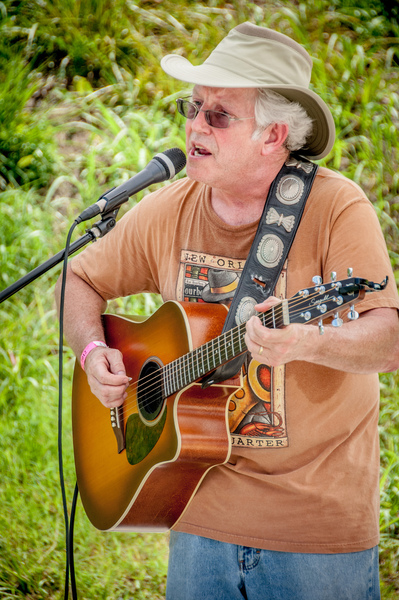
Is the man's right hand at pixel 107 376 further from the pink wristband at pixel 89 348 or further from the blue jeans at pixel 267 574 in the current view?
the blue jeans at pixel 267 574

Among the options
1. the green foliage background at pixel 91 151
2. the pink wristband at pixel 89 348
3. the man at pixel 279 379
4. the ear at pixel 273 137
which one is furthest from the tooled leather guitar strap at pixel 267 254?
the green foliage background at pixel 91 151

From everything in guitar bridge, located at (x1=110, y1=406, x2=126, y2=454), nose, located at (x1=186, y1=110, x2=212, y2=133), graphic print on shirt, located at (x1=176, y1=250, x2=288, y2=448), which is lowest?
guitar bridge, located at (x1=110, y1=406, x2=126, y2=454)

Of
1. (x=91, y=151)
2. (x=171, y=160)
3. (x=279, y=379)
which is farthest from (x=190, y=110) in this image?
(x=91, y=151)

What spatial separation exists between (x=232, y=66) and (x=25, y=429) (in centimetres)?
266

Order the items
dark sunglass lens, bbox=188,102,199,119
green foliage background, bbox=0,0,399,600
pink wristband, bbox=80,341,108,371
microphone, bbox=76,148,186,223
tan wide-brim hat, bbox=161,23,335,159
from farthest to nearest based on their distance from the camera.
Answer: green foliage background, bbox=0,0,399,600 < pink wristband, bbox=80,341,108,371 < dark sunglass lens, bbox=188,102,199,119 < tan wide-brim hat, bbox=161,23,335,159 < microphone, bbox=76,148,186,223

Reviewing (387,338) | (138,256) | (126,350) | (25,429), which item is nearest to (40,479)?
(25,429)

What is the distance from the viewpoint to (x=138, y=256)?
2.45 metres

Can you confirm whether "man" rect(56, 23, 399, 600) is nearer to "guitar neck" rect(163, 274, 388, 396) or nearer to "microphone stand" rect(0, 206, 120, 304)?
"guitar neck" rect(163, 274, 388, 396)

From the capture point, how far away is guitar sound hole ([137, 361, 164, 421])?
216 cm

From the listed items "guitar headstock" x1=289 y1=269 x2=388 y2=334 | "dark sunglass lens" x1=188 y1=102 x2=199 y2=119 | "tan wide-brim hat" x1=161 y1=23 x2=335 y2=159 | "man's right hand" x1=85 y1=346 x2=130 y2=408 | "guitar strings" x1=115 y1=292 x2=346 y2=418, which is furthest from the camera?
"man's right hand" x1=85 y1=346 x2=130 y2=408

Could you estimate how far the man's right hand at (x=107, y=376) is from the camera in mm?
2316

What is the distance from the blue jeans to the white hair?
1324 millimetres

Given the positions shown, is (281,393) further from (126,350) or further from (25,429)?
(25,429)

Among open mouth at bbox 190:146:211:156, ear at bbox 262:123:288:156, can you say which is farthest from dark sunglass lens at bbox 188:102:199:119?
ear at bbox 262:123:288:156
